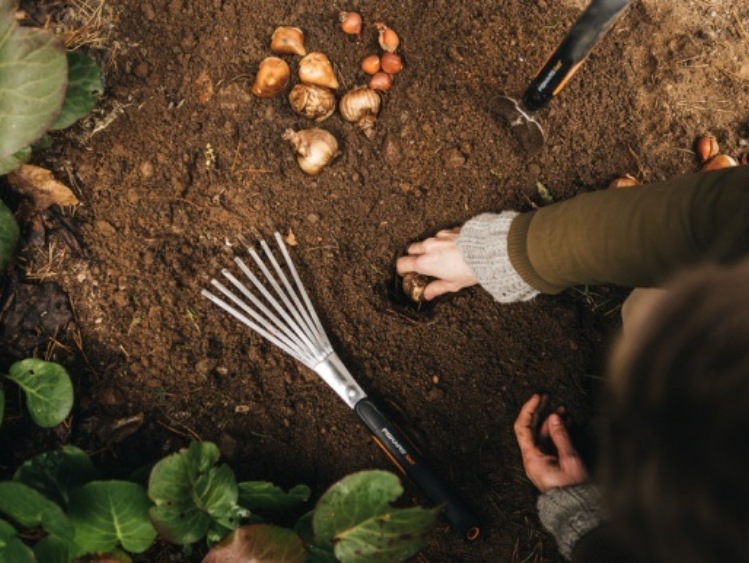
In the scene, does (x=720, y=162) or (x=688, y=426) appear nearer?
(x=688, y=426)

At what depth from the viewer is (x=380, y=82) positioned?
159 cm

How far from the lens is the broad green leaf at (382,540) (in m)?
1.23

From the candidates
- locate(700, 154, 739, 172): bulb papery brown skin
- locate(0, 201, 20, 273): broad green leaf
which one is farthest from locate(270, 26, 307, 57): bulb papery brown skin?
locate(700, 154, 739, 172): bulb papery brown skin

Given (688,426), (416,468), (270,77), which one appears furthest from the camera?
(270,77)

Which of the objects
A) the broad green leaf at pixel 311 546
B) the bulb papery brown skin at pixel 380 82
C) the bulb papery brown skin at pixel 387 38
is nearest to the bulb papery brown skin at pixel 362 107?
the bulb papery brown skin at pixel 380 82

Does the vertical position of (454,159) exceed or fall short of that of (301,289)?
it exceeds it

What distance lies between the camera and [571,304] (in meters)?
1.64

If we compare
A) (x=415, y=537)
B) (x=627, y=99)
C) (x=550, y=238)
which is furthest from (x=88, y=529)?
(x=627, y=99)

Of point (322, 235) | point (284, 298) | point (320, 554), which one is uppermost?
point (322, 235)

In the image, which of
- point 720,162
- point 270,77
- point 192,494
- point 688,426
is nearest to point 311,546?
point 192,494

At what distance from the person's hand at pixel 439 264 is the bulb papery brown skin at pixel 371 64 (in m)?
0.48

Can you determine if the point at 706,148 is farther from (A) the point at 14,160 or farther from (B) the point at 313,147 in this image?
(A) the point at 14,160

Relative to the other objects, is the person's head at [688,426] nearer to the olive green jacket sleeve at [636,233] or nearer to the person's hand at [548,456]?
the olive green jacket sleeve at [636,233]

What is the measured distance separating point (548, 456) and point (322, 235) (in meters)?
0.84
